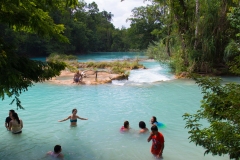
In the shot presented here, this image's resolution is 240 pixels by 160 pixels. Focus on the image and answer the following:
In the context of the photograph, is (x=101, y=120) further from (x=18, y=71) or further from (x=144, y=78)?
(x=144, y=78)

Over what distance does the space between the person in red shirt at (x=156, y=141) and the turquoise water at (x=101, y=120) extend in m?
0.26

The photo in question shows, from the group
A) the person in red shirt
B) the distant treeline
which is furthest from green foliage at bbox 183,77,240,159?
the distant treeline

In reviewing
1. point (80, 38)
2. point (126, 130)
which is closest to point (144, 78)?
point (126, 130)

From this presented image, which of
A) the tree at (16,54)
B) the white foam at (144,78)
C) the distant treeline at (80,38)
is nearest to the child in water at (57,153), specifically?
the tree at (16,54)

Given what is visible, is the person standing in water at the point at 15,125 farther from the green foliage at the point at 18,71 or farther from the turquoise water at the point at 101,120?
the green foliage at the point at 18,71

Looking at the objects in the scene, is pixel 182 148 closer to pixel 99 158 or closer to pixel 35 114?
pixel 99 158

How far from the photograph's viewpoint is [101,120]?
35.2ft

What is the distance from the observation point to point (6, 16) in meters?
3.96

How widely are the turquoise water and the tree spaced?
3408 millimetres

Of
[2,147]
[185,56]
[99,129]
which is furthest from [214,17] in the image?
[2,147]

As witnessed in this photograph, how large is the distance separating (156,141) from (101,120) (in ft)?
14.9

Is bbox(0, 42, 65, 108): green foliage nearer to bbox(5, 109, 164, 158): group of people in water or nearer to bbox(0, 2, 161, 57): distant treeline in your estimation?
bbox(5, 109, 164, 158): group of people in water

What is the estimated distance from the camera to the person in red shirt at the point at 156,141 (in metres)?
6.40

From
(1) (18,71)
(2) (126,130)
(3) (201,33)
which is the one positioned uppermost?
(3) (201,33)
